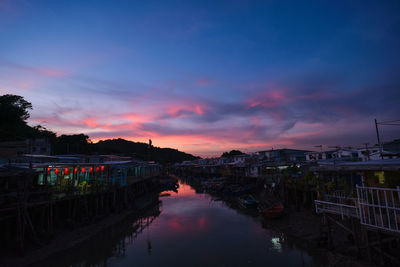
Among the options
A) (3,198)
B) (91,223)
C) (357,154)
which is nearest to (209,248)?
(91,223)

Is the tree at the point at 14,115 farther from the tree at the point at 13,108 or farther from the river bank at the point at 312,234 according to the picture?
the river bank at the point at 312,234

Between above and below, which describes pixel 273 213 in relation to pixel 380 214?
below

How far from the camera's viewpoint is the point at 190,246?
1867 centimetres

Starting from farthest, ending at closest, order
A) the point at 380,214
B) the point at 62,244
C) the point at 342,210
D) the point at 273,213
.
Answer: the point at 273,213 < the point at 62,244 < the point at 342,210 < the point at 380,214

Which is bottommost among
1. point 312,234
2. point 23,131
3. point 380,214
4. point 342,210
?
point 312,234

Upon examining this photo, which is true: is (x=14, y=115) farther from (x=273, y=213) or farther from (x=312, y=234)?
(x=312, y=234)

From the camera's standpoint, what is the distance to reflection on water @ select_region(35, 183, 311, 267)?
51.9 feet

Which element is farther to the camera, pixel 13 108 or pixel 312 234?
pixel 13 108

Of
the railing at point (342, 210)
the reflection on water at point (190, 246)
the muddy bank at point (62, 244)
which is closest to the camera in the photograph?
the railing at point (342, 210)

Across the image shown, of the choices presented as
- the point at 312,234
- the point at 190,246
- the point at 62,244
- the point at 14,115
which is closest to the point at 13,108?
the point at 14,115

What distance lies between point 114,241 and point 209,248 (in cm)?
889

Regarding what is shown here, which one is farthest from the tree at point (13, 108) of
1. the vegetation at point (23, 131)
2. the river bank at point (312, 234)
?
the river bank at point (312, 234)

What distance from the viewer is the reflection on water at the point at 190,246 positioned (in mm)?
15828

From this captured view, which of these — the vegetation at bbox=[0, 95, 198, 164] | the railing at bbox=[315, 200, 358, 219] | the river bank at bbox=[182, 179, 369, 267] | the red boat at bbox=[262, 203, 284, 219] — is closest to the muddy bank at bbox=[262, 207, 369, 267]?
the river bank at bbox=[182, 179, 369, 267]
